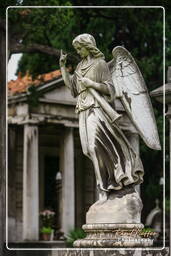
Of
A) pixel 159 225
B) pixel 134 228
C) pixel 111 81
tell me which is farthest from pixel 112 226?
pixel 159 225

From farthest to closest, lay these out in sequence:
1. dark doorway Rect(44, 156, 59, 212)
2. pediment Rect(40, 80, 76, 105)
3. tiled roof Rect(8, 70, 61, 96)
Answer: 1. dark doorway Rect(44, 156, 59, 212)
2. pediment Rect(40, 80, 76, 105)
3. tiled roof Rect(8, 70, 61, 96)

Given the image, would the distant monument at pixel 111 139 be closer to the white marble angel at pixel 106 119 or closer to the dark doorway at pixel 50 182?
the white marble angel at pixel 106 119

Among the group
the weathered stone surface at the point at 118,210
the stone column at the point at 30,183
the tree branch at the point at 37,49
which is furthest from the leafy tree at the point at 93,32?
the weathered stone surface at the point at 118,210

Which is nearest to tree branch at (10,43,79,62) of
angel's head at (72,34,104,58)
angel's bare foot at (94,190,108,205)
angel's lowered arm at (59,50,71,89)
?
angel's lowered arm at (59,50,71,89)

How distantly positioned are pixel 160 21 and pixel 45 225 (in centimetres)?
733

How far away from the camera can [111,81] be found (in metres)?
13.1

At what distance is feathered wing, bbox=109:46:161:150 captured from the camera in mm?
13062

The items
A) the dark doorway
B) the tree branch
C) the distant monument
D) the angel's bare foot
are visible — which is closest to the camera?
the distant monument

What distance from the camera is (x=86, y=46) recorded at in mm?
13008

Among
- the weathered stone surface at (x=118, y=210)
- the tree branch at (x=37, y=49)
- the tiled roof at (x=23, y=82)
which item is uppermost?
the tiled roof at (x=23, y=82)

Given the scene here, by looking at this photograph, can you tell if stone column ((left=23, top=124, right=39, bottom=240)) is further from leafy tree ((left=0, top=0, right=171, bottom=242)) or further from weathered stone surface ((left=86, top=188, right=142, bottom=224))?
weathered stone surface ((left=86, top=188, right=142, bottom=224))

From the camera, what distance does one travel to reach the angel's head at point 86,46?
1298cm

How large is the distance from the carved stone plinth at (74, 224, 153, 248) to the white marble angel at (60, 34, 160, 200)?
43 cm

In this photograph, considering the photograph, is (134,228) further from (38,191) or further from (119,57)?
(38,191)
